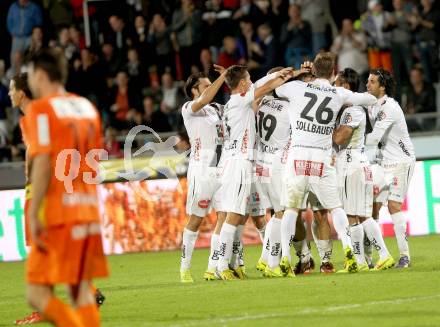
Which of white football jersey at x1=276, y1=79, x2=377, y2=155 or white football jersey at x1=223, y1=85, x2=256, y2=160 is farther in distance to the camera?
white football jersey at x1=223, y1=85, x2=256, y2=160

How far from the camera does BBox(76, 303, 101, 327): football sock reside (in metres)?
7.32

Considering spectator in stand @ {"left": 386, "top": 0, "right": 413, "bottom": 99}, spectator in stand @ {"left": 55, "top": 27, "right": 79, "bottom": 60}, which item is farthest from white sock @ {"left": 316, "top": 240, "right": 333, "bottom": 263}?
spectator in stand @ {"left": 55, "top": 27, "right": 79, "bottom": 60}

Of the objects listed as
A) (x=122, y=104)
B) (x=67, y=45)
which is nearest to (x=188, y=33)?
(x=122, y=104)

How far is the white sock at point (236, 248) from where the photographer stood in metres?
13.5

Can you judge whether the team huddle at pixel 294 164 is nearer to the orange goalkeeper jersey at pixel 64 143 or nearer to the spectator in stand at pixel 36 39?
the orange goalkeeper jersey at pixel 64 143

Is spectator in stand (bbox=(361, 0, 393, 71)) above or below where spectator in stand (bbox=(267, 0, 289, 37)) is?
below

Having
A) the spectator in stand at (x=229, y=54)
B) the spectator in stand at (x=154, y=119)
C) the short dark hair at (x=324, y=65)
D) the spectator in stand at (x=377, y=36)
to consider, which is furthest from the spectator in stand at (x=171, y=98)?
the short dark hair at (x=324, y=65)

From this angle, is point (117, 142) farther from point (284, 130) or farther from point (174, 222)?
point (284, 130)

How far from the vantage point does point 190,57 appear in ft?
73.3

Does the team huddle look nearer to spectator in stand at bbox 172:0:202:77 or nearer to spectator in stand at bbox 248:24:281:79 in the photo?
spectator in stand at bbox 248:24:281:79

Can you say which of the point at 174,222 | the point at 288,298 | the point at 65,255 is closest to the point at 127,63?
the point at 174,222

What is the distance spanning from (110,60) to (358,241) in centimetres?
1069

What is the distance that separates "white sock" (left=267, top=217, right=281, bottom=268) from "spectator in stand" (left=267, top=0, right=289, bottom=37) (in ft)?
30.7

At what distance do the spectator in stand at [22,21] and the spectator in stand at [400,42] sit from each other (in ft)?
23.2
